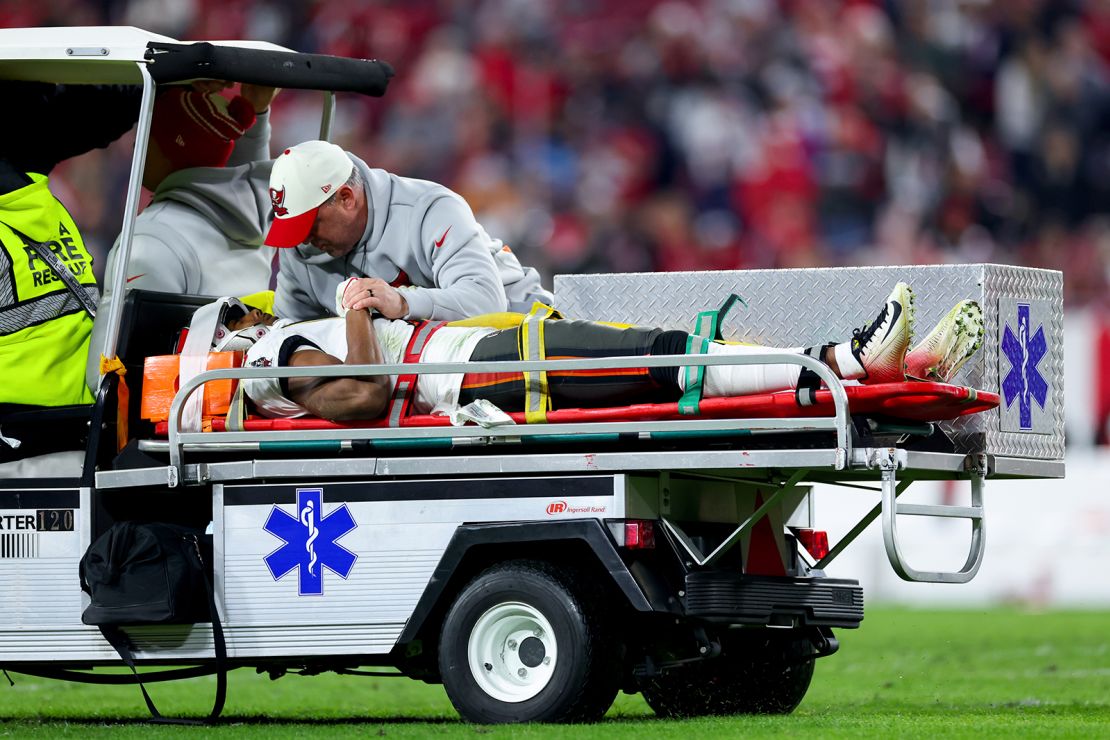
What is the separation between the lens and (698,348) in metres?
6.20

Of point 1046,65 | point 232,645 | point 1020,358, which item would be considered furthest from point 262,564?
point 1046,65

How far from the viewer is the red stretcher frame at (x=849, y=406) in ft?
19.2

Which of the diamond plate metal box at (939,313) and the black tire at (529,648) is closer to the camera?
the black tire at (529,648)

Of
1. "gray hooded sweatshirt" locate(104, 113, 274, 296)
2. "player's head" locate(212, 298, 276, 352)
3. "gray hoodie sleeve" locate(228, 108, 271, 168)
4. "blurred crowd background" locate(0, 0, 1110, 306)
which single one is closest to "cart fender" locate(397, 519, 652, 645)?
"player's head" locate(212, 298, 276, 352)

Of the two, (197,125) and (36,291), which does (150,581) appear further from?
(197,125)

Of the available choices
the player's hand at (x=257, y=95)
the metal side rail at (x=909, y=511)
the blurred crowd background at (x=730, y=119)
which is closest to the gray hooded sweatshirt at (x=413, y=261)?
the player's hand at (x=257, y=95)

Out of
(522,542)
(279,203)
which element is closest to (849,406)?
(522,542)

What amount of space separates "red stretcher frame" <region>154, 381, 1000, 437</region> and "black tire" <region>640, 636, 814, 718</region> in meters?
1.45

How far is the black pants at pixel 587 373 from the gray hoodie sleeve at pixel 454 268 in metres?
0.37

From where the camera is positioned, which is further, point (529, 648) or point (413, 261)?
point (413, 261)

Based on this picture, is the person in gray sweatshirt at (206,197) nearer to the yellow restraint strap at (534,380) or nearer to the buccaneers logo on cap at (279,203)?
the buccaneers logo on cap at (279,203)

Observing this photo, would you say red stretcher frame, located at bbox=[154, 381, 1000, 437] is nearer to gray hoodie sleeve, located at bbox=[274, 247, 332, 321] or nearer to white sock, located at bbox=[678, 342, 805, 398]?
white sock, located at bbox=[678, 342, 805, 398]

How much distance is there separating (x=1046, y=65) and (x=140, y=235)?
39.1 ft

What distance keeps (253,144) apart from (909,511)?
373 centimetres
